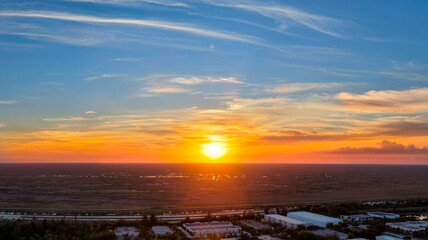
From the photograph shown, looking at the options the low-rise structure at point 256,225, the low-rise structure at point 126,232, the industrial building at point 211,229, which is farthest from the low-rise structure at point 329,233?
the low-rise structure at point 126,232

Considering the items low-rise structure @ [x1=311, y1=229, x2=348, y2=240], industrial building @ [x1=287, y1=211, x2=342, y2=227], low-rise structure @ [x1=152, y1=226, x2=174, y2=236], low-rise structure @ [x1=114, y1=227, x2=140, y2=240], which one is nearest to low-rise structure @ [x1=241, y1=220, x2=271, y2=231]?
industrial building @ [x1=287, y1=211, x2=342, y2=227]

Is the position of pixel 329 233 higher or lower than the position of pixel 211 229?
lower

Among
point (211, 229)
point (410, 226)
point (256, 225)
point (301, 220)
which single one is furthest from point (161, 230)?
point (410, 226)

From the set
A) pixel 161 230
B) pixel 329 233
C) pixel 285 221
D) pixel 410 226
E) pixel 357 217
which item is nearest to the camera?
pixel 329 233

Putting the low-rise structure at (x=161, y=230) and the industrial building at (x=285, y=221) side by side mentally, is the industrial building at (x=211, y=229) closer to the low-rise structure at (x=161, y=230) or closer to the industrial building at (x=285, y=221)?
the low-rise structure at (x=161, y=230)

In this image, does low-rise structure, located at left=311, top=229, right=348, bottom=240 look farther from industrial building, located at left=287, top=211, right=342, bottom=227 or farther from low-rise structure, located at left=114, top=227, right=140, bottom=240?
low-rise structure, located at left=114, top=227, right=140, bottom=240

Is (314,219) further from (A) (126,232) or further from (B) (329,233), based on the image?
(A) (126,232)

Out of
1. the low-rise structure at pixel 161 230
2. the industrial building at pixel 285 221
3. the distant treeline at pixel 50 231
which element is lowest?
the low-rise structure at pixel 161 230
